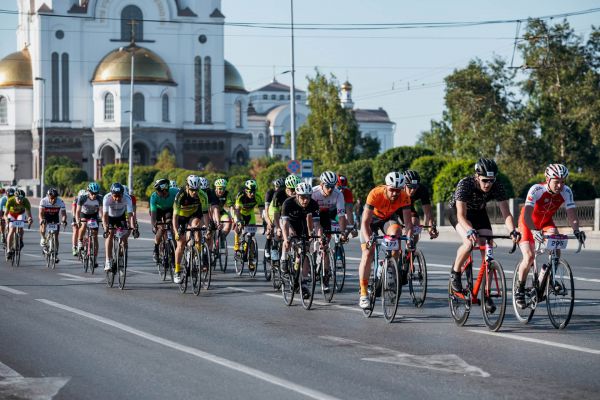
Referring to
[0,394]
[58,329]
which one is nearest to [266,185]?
[58,329]

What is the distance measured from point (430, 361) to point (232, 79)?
111883 millimetres

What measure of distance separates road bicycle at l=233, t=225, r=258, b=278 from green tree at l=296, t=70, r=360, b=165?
53820 millimetres

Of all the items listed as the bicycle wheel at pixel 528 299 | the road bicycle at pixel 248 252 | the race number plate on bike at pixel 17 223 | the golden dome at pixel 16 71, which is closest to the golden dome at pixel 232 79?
the golden dome at pixel 16 71

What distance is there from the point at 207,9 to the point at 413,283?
341 ft

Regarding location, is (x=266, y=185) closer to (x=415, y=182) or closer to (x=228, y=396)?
(x=415, y=182)

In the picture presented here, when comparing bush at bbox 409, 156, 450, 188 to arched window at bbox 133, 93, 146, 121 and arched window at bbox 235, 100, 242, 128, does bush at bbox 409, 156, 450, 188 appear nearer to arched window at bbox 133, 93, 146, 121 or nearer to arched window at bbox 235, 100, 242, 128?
arched window at bbox 133, 93, 146, 121

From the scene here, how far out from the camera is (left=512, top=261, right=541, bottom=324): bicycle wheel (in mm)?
11883

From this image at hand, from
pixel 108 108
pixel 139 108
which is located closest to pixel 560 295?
pixel 139 108

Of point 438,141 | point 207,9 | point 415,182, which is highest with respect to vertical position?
point 207,9

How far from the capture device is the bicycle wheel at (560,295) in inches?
458

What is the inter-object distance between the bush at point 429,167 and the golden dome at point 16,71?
74078mm

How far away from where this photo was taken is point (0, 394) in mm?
8758

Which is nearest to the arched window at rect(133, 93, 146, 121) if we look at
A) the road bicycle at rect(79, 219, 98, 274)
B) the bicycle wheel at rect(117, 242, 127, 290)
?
the road bicycle at rect(79, 219, 98, 274)

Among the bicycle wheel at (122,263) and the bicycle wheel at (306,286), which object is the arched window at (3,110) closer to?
the bicycle wheel at (122,263)
